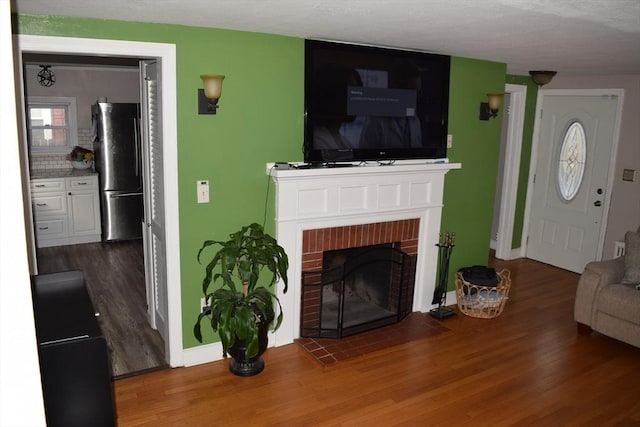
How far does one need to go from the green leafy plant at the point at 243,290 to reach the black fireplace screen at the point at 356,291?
1.92 feet

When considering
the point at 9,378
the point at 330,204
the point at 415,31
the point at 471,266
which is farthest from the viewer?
the point at 471,266

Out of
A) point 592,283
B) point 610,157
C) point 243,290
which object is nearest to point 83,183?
point 243,290

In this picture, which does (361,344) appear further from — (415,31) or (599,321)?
(415,31)

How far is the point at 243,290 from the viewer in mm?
3416

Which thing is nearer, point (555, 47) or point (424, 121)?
point (555, 47)

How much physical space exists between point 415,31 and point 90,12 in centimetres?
182

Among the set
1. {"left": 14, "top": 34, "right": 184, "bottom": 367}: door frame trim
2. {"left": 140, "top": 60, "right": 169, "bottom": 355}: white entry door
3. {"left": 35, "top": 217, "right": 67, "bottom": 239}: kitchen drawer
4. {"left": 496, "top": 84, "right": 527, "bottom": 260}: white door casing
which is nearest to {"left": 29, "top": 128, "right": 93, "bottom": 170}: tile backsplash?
{"left": 35, "top": 217, "right": 67, "bottom": 239}: kitchen drawer

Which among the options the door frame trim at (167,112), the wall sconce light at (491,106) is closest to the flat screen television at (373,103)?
the wall sconce light at (491,106)

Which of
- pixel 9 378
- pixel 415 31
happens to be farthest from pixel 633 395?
pixel 9 378

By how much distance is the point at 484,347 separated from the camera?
397cm

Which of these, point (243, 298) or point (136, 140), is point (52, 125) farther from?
point (243, 298)

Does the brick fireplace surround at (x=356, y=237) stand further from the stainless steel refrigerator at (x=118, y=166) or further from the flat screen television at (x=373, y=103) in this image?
the stainless steel refrigerator at (x=118, y=166)

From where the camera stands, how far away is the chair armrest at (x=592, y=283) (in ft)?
13.6

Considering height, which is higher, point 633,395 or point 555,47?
point 555,47
